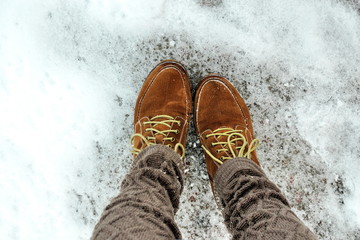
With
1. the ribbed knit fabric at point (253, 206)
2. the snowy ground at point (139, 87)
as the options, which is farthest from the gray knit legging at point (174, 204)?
the snowy ground at point (139, 87)

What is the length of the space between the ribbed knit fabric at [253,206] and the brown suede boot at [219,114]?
0.19 meters

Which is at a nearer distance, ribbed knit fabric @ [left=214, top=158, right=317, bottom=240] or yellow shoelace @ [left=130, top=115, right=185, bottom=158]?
ribbed knit fabric @ [left=214, top=158, right=317, bottom=240]

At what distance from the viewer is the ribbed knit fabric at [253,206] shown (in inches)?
33.9

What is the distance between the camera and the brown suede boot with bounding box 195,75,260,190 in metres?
1.32

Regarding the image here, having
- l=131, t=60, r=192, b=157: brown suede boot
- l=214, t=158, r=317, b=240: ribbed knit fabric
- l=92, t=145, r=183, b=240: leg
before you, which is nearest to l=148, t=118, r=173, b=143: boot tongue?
l=131, t=60, r=192, b=157: brown suede boot

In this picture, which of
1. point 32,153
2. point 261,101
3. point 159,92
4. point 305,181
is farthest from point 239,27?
point 32,153

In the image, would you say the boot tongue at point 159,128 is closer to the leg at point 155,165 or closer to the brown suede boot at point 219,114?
the leg at point 155,165

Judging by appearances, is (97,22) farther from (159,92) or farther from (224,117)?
(224,117)

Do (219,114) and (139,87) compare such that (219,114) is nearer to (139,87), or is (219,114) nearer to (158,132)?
(158,132)

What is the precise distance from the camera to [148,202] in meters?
0.94

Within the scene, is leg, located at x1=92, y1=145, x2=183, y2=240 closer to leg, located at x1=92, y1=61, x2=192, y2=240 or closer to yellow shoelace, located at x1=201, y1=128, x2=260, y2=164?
leg, located at x1=92, y1=61, x2=192, y2=240

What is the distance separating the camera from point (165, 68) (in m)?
1.36

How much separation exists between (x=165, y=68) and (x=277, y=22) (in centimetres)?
59

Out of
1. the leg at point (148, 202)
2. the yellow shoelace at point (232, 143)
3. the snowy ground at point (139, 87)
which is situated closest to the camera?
the leg at point (148, 202)
